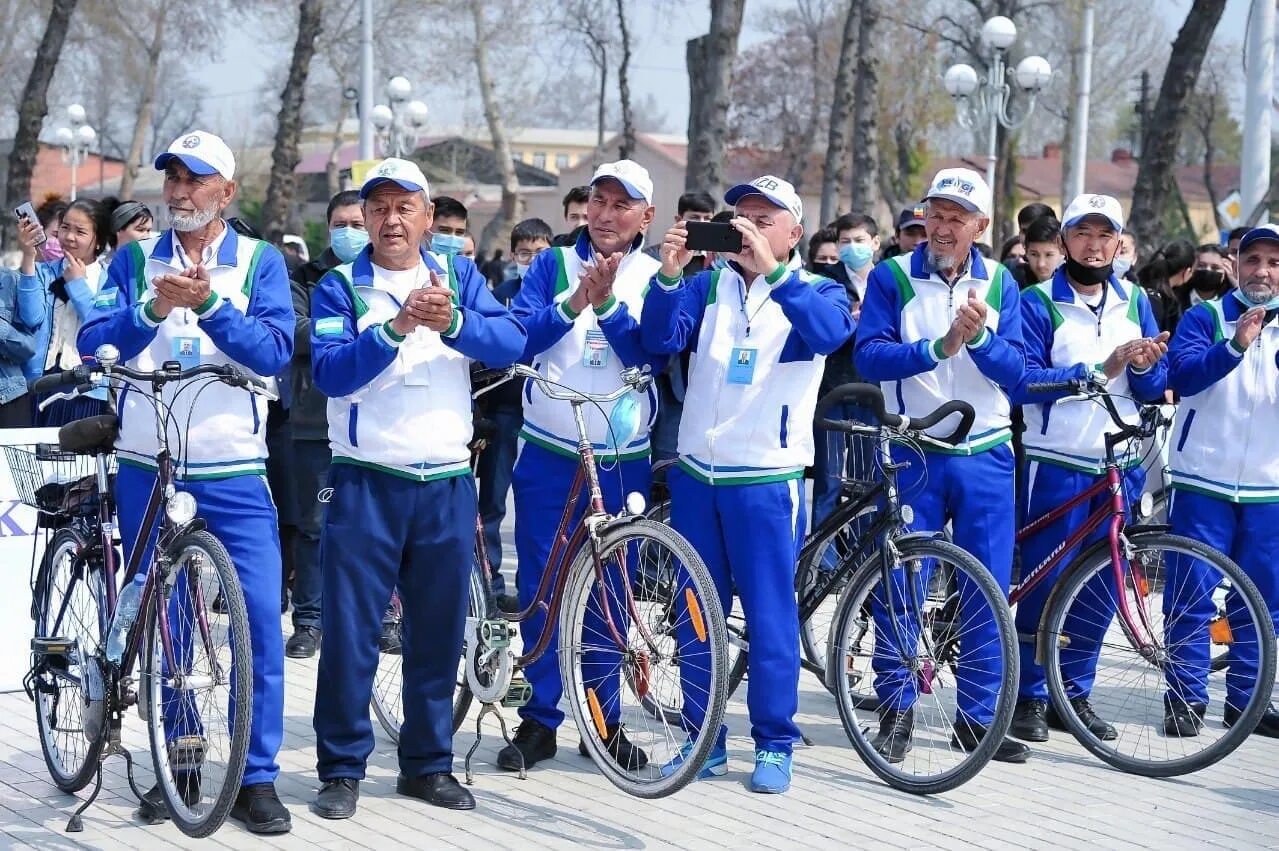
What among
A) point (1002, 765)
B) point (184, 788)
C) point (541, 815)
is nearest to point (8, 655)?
point (184, 788)

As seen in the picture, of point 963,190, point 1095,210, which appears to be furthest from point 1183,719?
point 963,190

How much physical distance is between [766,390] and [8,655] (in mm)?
3665

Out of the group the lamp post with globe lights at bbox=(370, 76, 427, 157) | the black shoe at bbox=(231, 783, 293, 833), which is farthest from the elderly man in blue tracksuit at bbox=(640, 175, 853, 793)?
the lamp post with globe lights at bbox=(370, 76, 427, 157)

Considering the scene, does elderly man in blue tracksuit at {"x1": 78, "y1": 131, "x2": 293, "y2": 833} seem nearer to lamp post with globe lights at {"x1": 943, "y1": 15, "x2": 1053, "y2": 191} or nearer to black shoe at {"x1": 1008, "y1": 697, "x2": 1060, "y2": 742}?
black shoe at {"x1": 1008, "y1": 697, "x2": 1060, "y2": 742}

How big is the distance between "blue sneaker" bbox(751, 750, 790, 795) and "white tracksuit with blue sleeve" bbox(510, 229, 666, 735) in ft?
2.75

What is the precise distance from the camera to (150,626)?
569 cm

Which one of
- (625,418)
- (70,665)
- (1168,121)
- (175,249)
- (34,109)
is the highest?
(34,109)

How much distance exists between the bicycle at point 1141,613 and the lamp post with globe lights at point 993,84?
15130 mm

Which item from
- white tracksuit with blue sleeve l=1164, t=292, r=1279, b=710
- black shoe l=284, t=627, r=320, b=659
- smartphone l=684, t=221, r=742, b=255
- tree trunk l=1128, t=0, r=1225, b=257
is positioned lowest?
black shoe l=284, t=627, r=320, b=659

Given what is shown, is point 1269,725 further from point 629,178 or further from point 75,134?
point 75,134

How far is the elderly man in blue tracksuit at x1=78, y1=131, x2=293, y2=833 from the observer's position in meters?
5.76

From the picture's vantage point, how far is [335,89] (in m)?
64.8

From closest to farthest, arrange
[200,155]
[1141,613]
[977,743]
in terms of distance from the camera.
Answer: [200,155]
[977,743]
[1141,613]

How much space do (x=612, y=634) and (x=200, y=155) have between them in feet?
6.82
